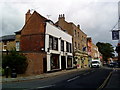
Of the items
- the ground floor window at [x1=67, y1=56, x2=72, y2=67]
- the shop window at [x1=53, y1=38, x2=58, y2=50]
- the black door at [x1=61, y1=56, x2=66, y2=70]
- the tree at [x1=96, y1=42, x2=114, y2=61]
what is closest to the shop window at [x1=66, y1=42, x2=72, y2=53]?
the ground floor window at [x1=67, y1=56, x2=72, y2=67]

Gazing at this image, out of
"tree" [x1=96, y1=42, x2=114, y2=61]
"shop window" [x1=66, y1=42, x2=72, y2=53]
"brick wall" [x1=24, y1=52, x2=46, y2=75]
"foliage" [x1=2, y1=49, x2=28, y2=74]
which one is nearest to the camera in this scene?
"foliage" [x1=2, y1=49, x2=28, y2=74]

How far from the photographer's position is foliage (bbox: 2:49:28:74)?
2216 centimetres

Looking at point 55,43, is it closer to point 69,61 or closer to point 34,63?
point 34,63

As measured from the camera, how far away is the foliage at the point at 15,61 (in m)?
22.2

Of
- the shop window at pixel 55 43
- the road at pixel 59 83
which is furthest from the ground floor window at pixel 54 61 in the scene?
the road at pixel 59 83

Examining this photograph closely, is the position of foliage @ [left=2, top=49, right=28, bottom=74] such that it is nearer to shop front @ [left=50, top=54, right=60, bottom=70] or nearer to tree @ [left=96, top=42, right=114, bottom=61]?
shop front @ [left=50, top=54, right=60, bottom=70]

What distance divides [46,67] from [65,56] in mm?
9796

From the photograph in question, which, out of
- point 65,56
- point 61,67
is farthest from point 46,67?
point 65,56

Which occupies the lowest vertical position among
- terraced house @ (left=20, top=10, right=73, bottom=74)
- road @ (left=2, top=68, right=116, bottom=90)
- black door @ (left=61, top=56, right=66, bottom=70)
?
road @ (left=2, top=68, right=116, bottom=90)

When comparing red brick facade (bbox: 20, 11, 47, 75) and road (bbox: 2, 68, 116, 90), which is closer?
road (bbox: 2, 68, 116, 90)

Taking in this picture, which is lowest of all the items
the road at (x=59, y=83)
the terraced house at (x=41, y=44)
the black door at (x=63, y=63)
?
the road at (x=59, y=83)

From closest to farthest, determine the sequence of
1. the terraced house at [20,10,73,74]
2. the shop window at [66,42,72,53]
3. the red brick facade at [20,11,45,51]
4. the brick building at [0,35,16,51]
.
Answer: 1. the terraced house at [20,10,73,74]
2. the red brick facade at [20,11,45,51]
3. the brick building at [0,35,16,51]
4. the shop window at [66,42,72,53]

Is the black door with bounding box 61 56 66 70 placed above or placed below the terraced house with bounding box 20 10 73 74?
below

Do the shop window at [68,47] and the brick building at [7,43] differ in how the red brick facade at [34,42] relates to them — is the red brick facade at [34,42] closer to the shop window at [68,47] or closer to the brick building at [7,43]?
the brick building at [7,43]
